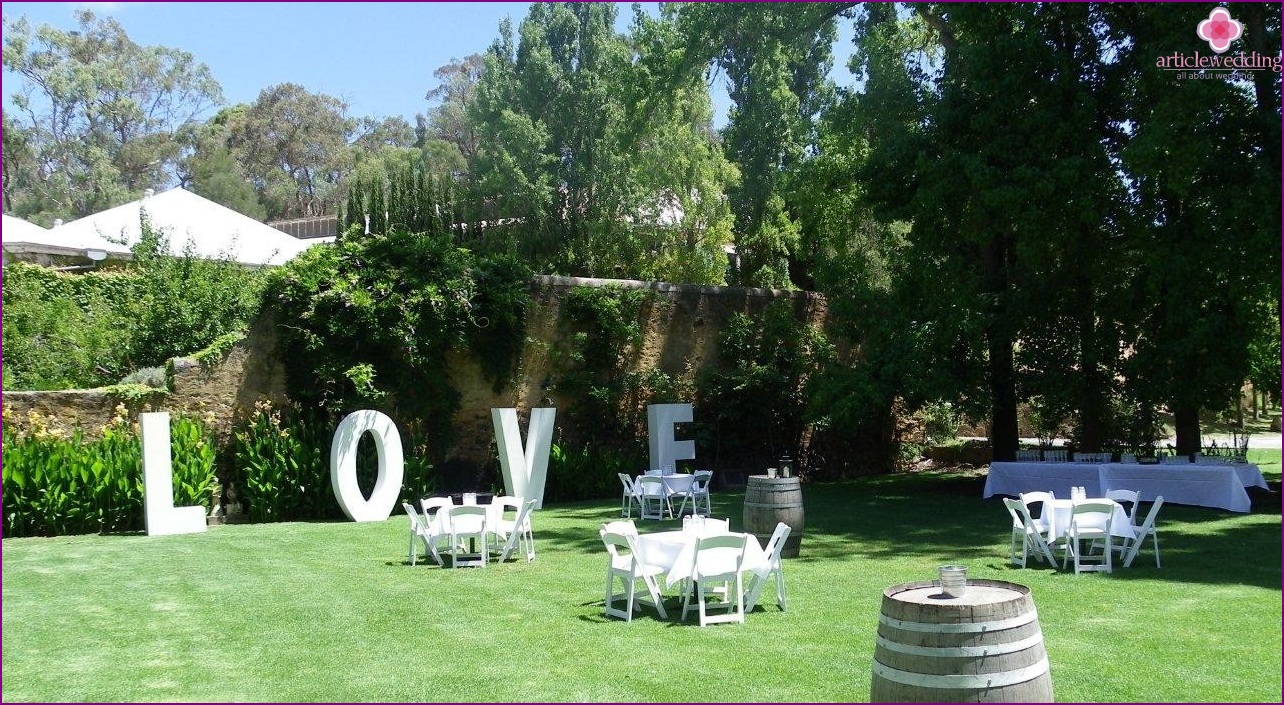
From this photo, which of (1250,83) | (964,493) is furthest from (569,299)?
(1250,83)

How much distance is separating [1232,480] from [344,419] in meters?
11.7

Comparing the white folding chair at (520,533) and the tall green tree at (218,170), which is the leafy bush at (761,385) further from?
the tall green tree at (218,170)

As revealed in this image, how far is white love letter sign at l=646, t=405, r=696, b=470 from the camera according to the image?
16.9 metres

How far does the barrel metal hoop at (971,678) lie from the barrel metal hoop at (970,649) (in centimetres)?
8

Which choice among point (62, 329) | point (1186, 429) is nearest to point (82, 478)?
point (62, 329)

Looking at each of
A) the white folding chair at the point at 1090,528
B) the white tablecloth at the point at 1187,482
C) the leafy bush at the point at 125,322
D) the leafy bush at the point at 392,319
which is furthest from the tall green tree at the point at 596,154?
the white folding chair at the point at 1090,528

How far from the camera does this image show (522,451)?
606 inches

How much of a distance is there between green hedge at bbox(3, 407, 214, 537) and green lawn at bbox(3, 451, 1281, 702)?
56 cm

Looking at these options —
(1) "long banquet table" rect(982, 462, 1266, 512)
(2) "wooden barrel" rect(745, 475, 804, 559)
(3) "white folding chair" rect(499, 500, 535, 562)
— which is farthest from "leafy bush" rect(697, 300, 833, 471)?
(2) "wooden barrel" rect(745, 475, 804, 559)

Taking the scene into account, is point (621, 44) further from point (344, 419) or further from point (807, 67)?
point (344, 419)

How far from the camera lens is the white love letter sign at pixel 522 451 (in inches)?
595

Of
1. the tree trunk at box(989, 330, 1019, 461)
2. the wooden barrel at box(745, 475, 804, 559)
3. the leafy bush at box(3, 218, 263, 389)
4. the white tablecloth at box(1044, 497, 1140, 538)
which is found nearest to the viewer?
the white tablecloth at box(1044, 497, 1140, 538)

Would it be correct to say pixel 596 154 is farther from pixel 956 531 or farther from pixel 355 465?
pixel 956 531

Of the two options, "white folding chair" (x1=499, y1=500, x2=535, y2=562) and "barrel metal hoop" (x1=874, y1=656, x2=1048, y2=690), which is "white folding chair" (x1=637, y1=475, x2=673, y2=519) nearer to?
"white folding chair" (x1=499, y1=500, x2=535, y2=562)
